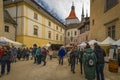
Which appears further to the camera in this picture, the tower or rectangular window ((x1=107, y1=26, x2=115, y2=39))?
the tower

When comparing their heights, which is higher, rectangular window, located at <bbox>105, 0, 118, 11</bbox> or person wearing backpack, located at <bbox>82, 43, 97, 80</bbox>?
rectangular window, located at <bbox>105, 0, 118, 11</bbox>

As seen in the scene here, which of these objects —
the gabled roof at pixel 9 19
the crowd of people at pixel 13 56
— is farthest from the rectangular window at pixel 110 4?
the gabled roof at pixel 9 19

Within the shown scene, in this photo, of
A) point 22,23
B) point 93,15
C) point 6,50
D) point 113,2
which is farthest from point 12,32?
point 6,50

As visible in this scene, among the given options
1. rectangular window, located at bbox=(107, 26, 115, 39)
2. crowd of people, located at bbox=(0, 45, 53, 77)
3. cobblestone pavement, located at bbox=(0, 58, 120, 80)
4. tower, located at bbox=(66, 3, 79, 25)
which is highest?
tower, located at bbox=(66, 3, 79, 25)

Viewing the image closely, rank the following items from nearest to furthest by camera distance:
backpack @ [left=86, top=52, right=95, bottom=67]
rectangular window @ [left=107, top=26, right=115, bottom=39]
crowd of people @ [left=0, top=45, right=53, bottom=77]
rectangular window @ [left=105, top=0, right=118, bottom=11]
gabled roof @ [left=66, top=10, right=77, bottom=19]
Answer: backpack @ [left=86, top=52, right=95, bottom=67], crowd of people @ [left=0, top=45, right=53, bottom=77], rectangular window @ [left=105, top=0, right=118, bottom=11], rectangular window @ [left=107, top=26, right=115, bottom=39], gabled roof @ [left=66, top=10, right=77, bottom=19]

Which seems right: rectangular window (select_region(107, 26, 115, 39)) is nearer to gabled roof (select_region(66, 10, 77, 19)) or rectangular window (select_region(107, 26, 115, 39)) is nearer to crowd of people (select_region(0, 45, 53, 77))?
crowd of people (select_region(0, 45, 53, 77))

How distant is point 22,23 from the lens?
1336 inches

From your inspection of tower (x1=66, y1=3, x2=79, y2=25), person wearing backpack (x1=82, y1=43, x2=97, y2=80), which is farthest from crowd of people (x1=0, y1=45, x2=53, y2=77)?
tower (x1=66, y1=3, x2=79, y2=25)

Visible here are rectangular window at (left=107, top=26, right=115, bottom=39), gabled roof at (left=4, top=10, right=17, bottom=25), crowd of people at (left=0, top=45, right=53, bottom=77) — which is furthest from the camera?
gabled roof at (left=4, top=10, right=17, bottom=25)

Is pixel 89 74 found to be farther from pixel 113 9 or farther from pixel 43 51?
pixel 113 9

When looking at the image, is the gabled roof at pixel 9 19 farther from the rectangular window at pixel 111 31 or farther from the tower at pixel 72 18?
the tower at pixel 72 18

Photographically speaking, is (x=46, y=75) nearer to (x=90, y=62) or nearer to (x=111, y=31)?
(x=90, y=62)

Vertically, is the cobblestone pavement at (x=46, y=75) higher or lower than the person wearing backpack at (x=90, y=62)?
lower

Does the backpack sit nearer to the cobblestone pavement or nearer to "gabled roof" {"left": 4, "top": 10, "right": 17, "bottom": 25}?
the cobblestone pavement
